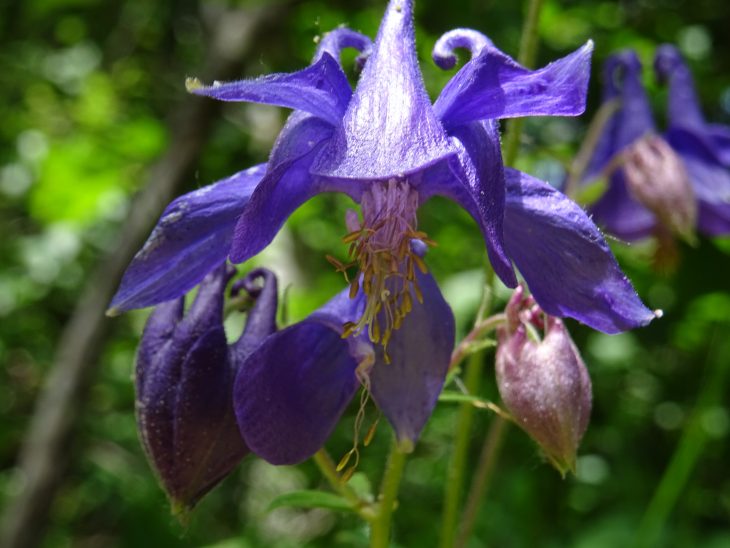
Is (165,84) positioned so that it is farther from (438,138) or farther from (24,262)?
(438,138)

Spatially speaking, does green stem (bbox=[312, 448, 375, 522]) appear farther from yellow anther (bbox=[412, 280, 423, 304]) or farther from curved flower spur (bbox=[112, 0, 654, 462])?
yellow anther (bbox=[412, 280, 423, 304])

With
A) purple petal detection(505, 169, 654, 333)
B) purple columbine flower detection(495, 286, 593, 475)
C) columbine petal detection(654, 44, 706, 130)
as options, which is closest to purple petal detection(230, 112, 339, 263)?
purple petal detection(505, 169, 654, 333)

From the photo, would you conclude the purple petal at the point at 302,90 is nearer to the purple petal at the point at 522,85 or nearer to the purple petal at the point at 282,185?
the purple petal at the point at 282,185

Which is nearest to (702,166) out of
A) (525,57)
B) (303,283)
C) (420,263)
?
(525,57)

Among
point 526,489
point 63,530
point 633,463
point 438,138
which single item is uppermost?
point 438,138

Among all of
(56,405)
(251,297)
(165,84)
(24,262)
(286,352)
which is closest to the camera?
(286,352)

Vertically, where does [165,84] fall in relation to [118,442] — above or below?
above

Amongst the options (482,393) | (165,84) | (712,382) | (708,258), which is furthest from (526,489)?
(165,84)
